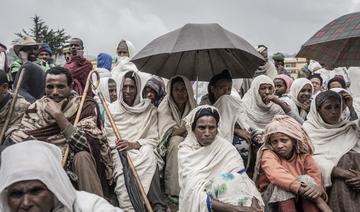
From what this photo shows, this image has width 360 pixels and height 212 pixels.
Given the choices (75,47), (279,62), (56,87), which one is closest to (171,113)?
(56,87)

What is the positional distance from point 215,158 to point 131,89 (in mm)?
1614

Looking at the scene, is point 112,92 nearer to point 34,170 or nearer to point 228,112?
point 228,112

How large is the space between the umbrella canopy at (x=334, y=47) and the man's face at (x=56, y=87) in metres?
2.51

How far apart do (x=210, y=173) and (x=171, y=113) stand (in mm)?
1218

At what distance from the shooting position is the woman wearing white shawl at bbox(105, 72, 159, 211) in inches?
199

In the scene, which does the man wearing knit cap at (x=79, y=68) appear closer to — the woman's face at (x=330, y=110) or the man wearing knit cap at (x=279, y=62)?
the woman's face at (x=330, y=110)

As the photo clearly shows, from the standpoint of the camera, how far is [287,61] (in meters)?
15.3

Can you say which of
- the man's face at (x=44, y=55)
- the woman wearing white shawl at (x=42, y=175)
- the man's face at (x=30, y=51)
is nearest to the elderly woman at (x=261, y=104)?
the man's face at (x=30, y=51)

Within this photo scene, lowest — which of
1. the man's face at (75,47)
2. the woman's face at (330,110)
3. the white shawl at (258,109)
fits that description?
the white shawl at (258,109)

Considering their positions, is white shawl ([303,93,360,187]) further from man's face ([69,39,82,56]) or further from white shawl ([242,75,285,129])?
man's face ([69,39,82,56])

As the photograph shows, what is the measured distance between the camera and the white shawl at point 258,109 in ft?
21.8

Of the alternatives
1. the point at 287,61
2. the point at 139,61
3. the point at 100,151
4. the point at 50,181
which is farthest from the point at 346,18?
the point at 287,61

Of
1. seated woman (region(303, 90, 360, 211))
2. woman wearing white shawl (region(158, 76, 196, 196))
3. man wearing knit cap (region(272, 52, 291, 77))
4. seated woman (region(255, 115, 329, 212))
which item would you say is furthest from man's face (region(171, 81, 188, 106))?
man wearing knit cap (region(272, 52, 291, 77))

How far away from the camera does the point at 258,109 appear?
22.3ft
